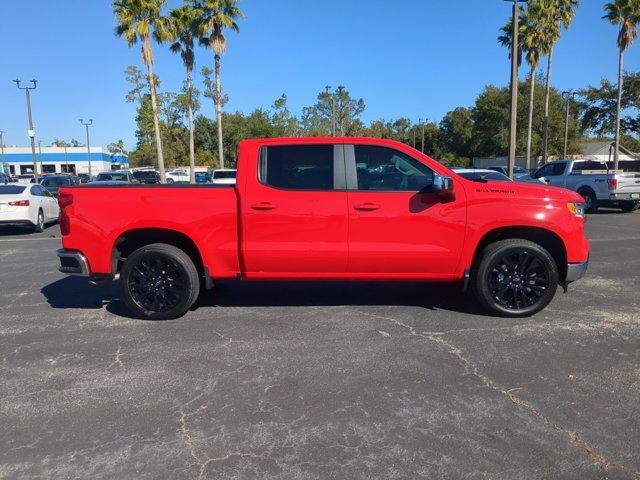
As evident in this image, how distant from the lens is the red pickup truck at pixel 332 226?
532 cm

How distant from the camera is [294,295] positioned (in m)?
6.65

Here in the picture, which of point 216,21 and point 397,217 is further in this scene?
point 216,21

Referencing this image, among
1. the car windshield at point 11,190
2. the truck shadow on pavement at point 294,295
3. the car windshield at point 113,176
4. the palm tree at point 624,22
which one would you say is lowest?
the truck shadow on pavement at point 294,295

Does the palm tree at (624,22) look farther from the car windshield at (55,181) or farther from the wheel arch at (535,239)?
the car windshield at (55,181)

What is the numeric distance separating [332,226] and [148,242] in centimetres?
209

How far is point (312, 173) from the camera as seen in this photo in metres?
5.45

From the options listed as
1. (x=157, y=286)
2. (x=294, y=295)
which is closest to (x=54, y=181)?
(x=294, y=295)

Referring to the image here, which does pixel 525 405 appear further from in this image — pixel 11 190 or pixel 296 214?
pixel 11 190

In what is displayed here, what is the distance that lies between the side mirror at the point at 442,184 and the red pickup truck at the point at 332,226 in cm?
7

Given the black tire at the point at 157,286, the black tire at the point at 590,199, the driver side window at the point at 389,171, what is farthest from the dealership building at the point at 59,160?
the driver side window at the point at 389,171

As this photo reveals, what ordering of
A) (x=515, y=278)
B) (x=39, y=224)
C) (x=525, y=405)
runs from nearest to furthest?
(x=525, y=405) < (x=515, y=278) < (x=39, y=224)

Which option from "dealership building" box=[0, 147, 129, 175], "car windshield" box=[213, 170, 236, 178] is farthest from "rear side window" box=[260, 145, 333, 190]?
"dealership building" box=[0, 147, 129, 175]

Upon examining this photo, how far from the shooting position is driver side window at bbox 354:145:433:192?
537 cm

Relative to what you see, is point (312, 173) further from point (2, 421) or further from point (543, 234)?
point (2, 421)
